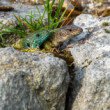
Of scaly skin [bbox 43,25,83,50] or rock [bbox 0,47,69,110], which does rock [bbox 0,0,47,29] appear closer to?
scaly skin [bbox 43,25,83,50]

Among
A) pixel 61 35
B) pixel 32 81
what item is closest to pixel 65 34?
pixel 61 35

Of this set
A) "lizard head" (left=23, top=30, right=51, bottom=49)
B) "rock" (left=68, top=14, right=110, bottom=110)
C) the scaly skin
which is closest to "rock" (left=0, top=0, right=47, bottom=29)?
"lizard head" (left=23, top=30, right=51, bottom=49)

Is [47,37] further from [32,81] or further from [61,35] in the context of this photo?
[32,81]

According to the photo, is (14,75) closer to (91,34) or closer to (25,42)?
(25,42)

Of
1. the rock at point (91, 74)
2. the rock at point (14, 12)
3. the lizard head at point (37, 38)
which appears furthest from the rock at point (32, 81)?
the rock at point (14, 12)

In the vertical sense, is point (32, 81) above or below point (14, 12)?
below

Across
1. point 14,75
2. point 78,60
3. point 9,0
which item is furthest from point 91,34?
point 9,0
